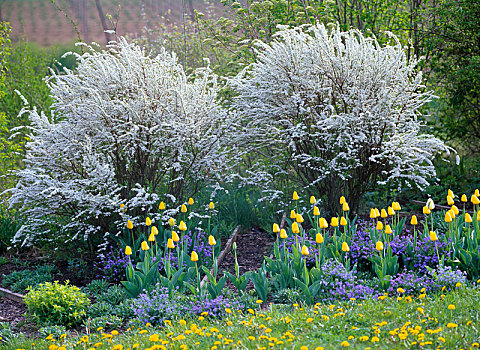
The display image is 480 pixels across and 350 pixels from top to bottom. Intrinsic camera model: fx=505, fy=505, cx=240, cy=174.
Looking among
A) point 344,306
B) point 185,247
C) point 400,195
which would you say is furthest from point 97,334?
point 400,195

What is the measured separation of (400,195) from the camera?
7238 mm

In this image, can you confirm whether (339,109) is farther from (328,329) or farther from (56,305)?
(56,305)

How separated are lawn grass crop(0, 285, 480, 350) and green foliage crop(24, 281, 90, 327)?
33cm

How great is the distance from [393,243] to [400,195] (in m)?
2.97

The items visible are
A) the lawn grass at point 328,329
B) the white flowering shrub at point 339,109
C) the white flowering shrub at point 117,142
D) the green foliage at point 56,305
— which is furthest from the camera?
the white flowering shrub at point 339,109

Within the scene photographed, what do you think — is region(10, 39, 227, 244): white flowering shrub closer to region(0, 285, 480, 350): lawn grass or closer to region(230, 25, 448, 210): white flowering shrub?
region(230, 25, 448, 210): white flowering shrub

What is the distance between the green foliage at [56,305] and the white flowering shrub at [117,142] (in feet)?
3.48

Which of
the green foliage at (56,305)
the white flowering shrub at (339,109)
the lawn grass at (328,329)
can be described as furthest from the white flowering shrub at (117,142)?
the lawn grass at (328,329)

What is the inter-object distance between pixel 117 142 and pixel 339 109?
8.07ft

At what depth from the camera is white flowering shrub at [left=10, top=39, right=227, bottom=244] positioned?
16.7 ft

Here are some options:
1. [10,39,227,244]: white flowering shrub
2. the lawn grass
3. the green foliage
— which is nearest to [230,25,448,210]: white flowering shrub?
[10,39,227,244]: white flowering shrub

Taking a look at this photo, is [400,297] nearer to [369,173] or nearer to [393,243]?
[393,243]

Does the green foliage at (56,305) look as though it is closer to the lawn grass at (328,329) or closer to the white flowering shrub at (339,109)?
the lawn grass at (328,329)

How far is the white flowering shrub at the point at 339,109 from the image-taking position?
17.3 ft
